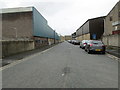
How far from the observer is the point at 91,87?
414 cm

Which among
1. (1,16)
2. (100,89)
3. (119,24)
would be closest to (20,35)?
(1,16)

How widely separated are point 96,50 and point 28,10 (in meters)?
16.7

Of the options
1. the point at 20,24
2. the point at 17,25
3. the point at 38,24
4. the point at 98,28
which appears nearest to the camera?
the point at 20,24

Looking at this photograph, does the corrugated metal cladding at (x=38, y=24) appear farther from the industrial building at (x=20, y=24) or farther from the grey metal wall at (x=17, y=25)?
the grey metal wall at (x=17, y=25)

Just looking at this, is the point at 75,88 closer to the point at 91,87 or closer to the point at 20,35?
the point at 91,87

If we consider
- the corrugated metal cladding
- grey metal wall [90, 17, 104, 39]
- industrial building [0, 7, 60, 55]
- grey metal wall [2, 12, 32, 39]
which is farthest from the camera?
grey metal wall [90, 17, 104, 39]

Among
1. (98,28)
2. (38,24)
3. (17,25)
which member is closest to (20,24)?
(17,25)

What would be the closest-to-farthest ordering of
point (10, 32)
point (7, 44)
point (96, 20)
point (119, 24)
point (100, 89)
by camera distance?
1. point (100, 89)
2. point (7, 44)
3. point (119, 24)
4. point (10, 32)
5. point (96, 20)

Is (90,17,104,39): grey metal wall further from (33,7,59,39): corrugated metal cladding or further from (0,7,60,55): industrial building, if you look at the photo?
(0,7,60,55): industrial building

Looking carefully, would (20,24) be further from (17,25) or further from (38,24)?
(38,24)

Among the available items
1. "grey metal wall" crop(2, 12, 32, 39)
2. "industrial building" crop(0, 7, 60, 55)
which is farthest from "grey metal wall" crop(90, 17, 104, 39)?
"grey metal wall" crop(2, 12, 32, 39)

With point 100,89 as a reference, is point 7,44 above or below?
above

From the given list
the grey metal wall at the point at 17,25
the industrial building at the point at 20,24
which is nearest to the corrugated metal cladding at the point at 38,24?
the industrial building at the point at 20,24

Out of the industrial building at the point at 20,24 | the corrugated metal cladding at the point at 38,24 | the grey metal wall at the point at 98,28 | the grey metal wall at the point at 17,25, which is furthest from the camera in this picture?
the grey metal wall at the point at 98,28
